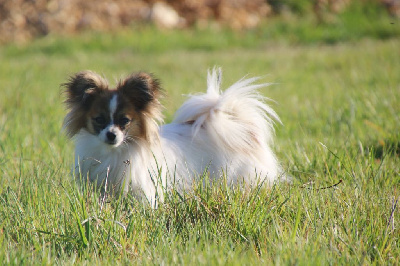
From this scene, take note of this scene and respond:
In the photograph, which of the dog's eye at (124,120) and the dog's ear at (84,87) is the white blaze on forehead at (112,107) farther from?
the dog's ear at (84,87)

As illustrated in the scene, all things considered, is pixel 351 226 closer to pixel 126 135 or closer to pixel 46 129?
pixel 126 135

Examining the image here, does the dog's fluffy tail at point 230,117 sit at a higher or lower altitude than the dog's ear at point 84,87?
lower

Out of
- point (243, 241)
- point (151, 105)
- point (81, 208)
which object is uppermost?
point (151, 105)

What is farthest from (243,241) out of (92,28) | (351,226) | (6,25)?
(6,25)

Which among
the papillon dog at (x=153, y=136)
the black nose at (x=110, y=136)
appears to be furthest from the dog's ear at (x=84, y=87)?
the black nose at (x=110, y=136)

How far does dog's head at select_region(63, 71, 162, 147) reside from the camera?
12.5 feet

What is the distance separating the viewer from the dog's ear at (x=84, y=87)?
388 centimetres

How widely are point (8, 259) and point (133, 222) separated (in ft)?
2.22

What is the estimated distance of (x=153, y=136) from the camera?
12.7 ft

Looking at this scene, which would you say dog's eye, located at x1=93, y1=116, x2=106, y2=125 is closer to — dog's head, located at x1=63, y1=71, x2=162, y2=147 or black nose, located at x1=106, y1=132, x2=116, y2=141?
dog's head, located at x1=63, y1=71, x2=162, y2=147

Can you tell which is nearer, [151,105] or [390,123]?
[151,105]

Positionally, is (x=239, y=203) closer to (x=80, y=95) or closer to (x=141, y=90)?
(x=141, y=90)

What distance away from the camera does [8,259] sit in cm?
251

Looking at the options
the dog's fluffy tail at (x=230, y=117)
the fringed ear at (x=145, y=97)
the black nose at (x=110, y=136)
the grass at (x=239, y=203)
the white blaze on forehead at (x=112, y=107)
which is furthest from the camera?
the dog's fluffy tail at (x=230, y=117)
